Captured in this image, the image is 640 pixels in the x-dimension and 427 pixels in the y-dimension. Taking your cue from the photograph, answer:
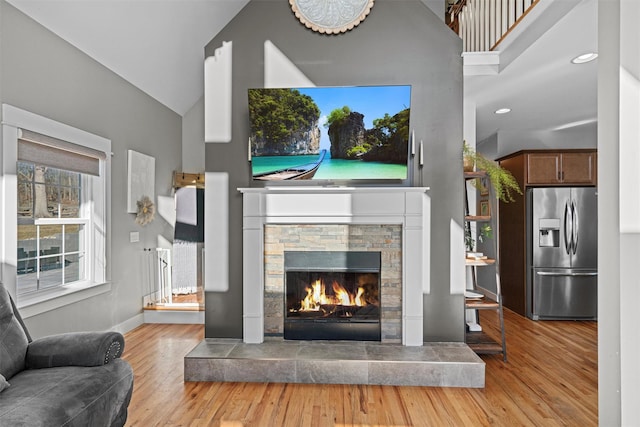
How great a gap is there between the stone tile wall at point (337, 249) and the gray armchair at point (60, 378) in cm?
133

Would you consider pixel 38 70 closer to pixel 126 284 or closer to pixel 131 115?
pixel 131 115

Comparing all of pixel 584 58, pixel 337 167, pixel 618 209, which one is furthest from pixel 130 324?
pixel 584 58

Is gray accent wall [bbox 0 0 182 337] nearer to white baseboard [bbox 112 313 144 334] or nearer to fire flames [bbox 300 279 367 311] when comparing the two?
white baseboard [bbox 112 313 144 334]

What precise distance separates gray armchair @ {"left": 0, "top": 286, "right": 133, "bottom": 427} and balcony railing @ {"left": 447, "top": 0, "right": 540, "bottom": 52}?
11.0 feet

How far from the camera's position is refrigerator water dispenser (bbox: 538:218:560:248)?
4570mm

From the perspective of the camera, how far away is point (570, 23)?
249 cm

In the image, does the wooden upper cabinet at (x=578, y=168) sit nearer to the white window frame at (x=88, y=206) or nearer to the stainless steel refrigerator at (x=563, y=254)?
the stainless steel refrigerator at (x=563, y=254)

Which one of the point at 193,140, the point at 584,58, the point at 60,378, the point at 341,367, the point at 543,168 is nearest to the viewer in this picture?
the point at 60,378

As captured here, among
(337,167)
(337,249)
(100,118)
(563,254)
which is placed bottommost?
(563,254)

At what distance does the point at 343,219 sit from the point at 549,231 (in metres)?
2.93

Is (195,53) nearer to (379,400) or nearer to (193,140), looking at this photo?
(193,140)

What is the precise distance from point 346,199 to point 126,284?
2628 mm

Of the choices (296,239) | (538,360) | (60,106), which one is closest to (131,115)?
(60,106)

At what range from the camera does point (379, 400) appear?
2.52 m
